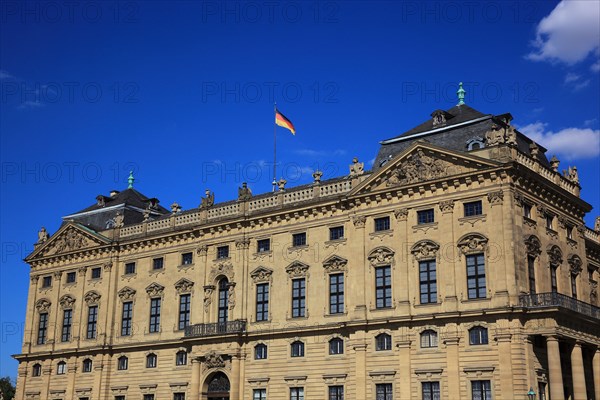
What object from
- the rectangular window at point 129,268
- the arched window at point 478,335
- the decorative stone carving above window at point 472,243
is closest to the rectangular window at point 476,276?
the decorative stone carving above window at point 472,243

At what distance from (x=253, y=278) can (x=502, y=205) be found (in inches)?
748

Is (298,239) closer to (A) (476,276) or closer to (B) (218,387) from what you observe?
(B) (218,387)

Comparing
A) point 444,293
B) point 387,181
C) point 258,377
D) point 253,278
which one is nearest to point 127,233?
point 253,278

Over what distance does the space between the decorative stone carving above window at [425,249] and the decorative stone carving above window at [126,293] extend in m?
25.2

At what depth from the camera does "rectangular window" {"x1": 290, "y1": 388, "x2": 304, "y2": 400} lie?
50375 mm

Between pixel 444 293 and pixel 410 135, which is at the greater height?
pixel 410 135

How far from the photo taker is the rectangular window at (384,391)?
152 feet

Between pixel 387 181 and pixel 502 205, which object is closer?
pixel 502 205

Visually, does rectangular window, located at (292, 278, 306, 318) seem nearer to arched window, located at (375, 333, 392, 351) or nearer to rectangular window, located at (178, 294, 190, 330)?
arched window, located at (375, 333, 392, 351)

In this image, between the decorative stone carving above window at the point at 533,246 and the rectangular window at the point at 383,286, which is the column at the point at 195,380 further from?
the decorative stone carving above window at the point at 533,246

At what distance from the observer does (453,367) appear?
145ft

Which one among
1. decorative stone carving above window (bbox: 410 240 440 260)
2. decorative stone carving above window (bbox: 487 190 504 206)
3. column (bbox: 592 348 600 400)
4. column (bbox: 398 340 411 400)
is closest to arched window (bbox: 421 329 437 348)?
column (bbox: 398 340 411 400)

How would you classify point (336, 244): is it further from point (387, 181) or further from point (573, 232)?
point (573, 232)

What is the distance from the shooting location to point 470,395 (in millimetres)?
43469
